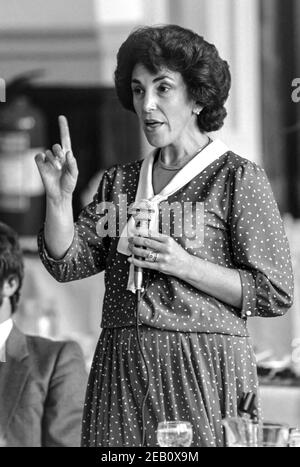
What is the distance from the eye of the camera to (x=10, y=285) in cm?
255

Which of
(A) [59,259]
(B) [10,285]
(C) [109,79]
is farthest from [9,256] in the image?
(C) [109,79]

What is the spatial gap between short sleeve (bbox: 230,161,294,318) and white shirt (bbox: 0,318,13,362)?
0.78 meters

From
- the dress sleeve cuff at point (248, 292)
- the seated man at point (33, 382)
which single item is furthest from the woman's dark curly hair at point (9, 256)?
the dress sleeve cuff at point (248, 292)

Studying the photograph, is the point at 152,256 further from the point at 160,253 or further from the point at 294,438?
the point at 294,438

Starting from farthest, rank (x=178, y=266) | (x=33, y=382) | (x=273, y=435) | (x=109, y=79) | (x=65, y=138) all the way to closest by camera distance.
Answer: (x=109, y=79) → (x=33, y=382) → (x=65, y=138) → (x=178, y=266) → (x=273, y=435)

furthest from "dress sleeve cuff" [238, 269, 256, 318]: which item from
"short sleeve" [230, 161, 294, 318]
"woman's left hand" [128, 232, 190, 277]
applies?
"woman's left hand" [128, 232, 190, 277]

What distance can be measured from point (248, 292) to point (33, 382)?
0.76m

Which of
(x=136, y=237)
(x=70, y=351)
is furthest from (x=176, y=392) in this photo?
(x=70, y=351)

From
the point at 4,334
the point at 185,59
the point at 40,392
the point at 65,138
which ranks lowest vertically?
the point at 40,392

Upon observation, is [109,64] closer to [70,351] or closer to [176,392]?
[70,351]

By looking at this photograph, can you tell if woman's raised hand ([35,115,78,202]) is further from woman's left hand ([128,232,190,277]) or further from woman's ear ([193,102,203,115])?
woman's ear ([193,102,203,115])

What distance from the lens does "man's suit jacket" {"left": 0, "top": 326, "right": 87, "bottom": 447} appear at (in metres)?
2.39

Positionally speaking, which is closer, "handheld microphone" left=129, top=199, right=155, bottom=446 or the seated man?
"handheld microphone" left=129, top=199, right=155, bottom=446

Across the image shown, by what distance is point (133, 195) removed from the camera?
1.97 m
